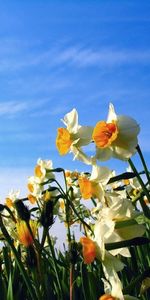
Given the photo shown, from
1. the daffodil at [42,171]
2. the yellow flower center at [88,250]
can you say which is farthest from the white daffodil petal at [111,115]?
the daffodil at [42,171]

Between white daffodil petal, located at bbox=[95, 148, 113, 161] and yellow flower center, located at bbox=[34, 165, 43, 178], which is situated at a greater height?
yellow flower center, located at bbox=[34, 165, 43, 178]

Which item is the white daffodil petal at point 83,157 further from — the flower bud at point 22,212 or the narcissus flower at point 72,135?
the flower bud at point 22,212

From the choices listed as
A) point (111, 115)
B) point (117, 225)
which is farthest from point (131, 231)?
point (111, 115)

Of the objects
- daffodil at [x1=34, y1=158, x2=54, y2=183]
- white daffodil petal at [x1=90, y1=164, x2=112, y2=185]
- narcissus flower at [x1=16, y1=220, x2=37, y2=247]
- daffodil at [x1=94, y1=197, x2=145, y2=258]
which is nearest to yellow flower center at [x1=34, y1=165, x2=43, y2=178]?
daffodil at [x1=34, y1=158, x2=54, y2=183]

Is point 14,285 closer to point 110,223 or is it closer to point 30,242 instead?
point 30,242

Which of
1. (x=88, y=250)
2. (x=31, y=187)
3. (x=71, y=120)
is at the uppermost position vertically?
(x=31, y=187)

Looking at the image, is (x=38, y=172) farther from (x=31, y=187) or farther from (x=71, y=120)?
(x=71, y=120)

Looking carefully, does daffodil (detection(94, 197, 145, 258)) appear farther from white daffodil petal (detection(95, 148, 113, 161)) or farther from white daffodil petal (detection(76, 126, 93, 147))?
white daffodil petal (detection(76, 126, 93, 147))
